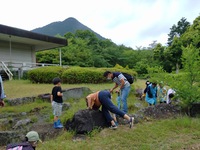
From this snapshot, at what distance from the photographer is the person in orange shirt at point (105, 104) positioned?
4715 millimetres

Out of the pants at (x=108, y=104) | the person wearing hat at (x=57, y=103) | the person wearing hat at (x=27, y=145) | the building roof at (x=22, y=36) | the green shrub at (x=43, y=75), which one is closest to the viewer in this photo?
→ the person wearing hat at (x=27, y=145)

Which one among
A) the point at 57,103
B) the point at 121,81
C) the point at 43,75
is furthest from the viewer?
the point at 43,75

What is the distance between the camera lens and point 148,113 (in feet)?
19.3

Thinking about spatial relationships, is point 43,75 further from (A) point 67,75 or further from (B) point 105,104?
(B) point 105,104

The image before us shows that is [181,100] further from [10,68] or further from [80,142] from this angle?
[10,68]

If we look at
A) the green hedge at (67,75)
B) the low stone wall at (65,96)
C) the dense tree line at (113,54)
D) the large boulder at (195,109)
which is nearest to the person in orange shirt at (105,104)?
the large boulder at (195,109)

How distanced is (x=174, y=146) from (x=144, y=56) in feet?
112

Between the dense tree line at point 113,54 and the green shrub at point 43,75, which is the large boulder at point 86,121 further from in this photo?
the dense tree line at point 113,54

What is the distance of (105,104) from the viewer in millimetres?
4746

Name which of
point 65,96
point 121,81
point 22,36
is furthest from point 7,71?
point 121,81

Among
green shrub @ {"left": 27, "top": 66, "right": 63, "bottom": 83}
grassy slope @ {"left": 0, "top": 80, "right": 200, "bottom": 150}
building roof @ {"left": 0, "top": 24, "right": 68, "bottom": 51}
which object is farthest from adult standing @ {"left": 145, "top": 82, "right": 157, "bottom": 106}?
building roof @ {"left": 0, "top": 24, "right": 68, "bottom": 51}

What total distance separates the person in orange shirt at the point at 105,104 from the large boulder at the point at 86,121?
0.15 m

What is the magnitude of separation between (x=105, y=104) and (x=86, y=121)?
55cm

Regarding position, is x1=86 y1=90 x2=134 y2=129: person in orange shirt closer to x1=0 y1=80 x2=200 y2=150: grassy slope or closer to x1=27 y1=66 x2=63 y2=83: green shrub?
x1=0 y1=80 x2=200 y2=150: grassy slope
